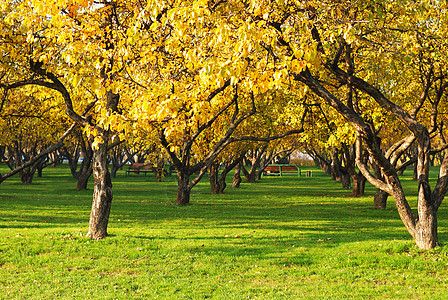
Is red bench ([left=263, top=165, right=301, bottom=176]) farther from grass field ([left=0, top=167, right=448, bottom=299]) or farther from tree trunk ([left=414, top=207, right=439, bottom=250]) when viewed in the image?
tree trunk ([left=414, top=207, right=439, bottom=250])

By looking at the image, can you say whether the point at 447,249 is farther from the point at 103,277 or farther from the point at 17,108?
the point at 17,108

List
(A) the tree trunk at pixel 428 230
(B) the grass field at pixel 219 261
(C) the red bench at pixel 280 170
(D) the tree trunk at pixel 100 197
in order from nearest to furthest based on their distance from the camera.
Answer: (B) the grass field at pixel 219 261 → (A) the tree trunk at pixel 428 230 → (D) the tree trunk at pixel 100 197 → (C) the red bench at pixel 280 170

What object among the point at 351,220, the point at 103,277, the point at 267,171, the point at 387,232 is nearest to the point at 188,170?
the point at 351,220

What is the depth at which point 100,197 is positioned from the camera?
13469 millimetres

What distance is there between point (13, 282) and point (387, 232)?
478 inches

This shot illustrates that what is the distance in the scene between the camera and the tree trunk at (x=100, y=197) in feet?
44.0

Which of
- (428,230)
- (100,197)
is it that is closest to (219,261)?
(100,197)

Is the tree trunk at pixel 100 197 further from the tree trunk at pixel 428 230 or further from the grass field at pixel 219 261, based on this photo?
the tree trunk at pixel 428 230

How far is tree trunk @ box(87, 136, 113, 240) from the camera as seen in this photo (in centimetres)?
1340

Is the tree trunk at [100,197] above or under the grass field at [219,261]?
above

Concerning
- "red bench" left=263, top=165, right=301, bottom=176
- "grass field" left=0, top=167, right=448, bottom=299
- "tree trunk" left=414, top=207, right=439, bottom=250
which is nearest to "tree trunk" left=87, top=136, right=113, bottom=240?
"grass field" left=0, top=167, right=448, bottom=299

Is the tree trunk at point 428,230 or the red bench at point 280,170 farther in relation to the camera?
the red bench at point 280,170

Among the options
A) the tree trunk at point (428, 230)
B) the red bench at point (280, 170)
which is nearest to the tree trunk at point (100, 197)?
the tree trunk at point (428, 230)

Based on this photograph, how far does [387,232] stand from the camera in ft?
53.4
